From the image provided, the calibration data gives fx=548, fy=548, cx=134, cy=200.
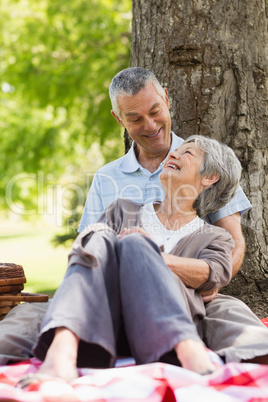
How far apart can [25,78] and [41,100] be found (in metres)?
0.60

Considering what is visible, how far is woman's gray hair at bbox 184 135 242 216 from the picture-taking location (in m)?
3.03

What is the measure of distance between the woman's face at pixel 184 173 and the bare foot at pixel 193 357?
1076 mm

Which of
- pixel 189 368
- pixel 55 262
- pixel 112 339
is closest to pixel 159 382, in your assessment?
pixel 189 368

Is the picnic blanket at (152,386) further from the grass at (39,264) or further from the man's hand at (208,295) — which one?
the grass at (39,264)

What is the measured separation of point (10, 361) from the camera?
2408mm

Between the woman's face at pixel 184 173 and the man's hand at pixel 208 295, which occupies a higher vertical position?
the woman's face at pixel 184 173

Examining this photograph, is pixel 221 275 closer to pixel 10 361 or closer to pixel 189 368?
pixel 189 368

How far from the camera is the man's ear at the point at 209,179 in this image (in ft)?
9.87

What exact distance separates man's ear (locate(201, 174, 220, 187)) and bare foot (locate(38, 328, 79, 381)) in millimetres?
1254

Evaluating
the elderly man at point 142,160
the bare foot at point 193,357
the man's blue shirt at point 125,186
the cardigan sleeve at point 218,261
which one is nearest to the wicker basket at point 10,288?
the elderly man at point 142,160

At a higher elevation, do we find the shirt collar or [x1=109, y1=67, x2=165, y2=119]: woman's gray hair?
[x1=109, y1=67, x2=165, y2=119]: woman's gray hair

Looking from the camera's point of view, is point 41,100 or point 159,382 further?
point 41,100

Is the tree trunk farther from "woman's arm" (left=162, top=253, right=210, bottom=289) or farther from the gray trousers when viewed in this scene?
the gray trousers

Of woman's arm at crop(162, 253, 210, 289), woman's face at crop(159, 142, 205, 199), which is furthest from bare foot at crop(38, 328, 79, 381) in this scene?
woman's face at crop(159, 142, 205, 199)
